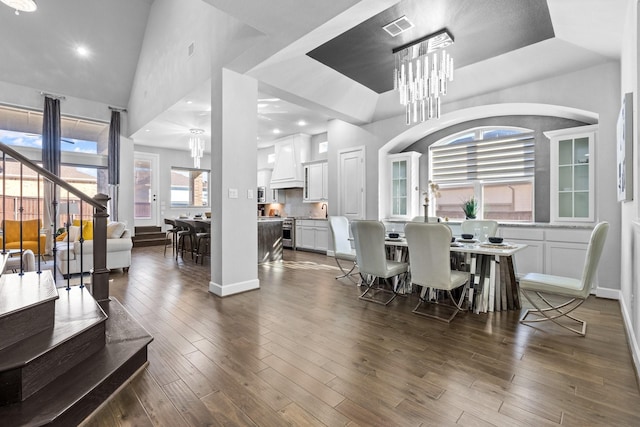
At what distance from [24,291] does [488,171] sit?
615cm

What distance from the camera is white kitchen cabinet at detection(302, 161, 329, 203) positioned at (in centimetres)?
760

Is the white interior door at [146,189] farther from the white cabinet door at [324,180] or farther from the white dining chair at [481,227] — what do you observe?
the white dining chair at [481,227]

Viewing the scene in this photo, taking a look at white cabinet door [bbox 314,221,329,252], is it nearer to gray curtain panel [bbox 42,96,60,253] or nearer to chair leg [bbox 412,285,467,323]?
chair leg [bbox 412,285,467,323]

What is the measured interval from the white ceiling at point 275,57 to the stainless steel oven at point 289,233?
2.43m

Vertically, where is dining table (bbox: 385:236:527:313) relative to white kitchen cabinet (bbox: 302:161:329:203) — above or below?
below

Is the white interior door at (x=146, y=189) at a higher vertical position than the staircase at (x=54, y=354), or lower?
higher

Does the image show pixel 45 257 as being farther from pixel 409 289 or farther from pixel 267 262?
pixel 409 289

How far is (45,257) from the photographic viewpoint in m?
6.58

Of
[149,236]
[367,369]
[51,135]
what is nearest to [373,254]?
[367,369]

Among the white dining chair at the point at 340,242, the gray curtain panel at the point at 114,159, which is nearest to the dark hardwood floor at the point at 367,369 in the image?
the white dining chair at the point at 340,242

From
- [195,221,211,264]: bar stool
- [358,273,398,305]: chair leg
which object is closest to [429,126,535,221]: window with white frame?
[358,273,398,305]: chair leg

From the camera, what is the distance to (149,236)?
8.85 metres

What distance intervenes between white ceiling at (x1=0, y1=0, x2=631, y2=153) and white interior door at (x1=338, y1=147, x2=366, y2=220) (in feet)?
2.80

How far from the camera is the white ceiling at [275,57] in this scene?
2838 mm
